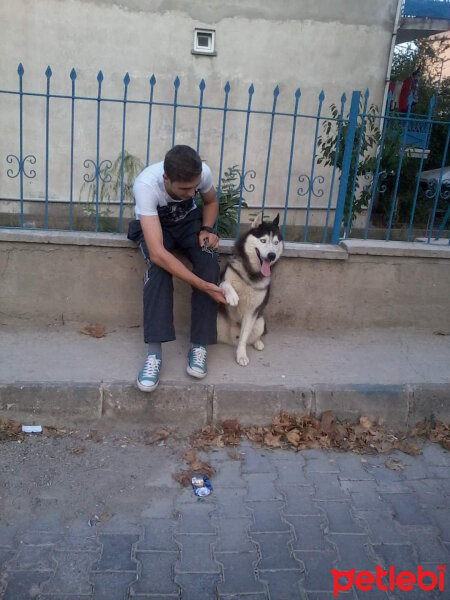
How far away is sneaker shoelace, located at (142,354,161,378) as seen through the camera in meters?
3.47

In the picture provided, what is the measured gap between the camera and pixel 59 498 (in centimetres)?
281

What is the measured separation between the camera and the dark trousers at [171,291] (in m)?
3.55

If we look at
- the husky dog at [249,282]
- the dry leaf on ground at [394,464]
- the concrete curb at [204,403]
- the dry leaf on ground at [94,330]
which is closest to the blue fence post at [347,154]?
the husky dog at [249,282]

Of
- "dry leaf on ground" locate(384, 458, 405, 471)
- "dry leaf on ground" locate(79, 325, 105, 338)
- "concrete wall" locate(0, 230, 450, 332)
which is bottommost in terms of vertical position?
"dry leaf on ground" locate(384, 458, 405, 471)

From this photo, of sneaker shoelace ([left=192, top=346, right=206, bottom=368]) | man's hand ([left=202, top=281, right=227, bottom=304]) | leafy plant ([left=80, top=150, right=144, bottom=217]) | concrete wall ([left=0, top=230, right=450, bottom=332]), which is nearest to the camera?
man's hand ([left=202, top=281, right=227, bottom=304])

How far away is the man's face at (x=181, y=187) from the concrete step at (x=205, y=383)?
1.21 m

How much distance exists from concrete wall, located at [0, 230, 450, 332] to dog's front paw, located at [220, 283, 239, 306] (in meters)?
0.62

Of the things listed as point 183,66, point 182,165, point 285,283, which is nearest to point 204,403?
point 285,283

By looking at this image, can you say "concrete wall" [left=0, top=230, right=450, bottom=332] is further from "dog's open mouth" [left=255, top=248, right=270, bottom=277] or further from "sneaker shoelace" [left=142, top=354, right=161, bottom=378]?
"sneaker shoelace" [left=142, top=354, right=161, bottom=378]

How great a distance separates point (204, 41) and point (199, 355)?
6338 millimetres

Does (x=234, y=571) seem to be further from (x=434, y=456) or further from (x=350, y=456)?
(x=434, y=456)

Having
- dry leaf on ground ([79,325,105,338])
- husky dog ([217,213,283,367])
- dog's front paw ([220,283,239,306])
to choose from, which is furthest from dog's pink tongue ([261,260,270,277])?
dry leaf on ground ([79,325,105,338])

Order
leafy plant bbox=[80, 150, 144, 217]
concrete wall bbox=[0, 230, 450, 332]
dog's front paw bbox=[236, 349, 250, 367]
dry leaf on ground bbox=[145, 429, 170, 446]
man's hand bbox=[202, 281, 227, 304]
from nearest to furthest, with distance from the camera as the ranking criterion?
dry leaf on ground bbox=[145, 429, 170, 446] < man's hand bbox=[202, 281, 227, 304] < dog's front paw bbox=[236, 349, 250, 367] < concrete wall bbox=[0, 230, 450, 332] < leafy plant bbox=[80, 150, 144, 217]

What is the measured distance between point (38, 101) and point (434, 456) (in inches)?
281
